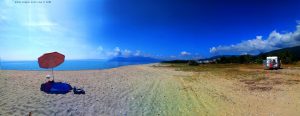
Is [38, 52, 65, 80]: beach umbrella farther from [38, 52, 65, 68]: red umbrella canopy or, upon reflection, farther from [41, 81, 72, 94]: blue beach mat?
[41, 81, 72, 94]: blue beach mat

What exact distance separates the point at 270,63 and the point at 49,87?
4413 cm

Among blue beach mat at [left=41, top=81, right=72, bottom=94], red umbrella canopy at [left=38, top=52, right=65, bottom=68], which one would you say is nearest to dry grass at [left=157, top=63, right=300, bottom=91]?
blue beach mat at [left=41, top=81, right=72, bottom=94]

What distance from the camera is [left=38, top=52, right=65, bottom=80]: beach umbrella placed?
18.5 metres

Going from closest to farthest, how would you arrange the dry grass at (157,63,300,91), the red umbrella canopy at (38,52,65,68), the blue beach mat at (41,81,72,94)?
the blue beach mat at (41,81,72,94) → the red umbrella canopy at (38,52,65,68) → the dry grass at (157,63,300,91)

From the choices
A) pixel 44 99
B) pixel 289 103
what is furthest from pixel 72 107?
pixel 289 103

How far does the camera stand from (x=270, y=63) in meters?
50.2

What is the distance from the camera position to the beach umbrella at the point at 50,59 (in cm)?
1855

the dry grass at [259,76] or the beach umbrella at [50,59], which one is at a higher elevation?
the beach umbrella at [50,59]

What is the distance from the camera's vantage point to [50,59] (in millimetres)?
18781

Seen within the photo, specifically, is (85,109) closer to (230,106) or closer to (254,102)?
(230,106)

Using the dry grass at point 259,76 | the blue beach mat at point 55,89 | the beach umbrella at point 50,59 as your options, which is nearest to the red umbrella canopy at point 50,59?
the beach umbrella at point 50,59

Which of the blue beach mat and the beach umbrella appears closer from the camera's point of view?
the blue beach mat

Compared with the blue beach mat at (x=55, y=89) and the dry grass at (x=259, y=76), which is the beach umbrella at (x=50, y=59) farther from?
the dry grass at (x=259, y=76)

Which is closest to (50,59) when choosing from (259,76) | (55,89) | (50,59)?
(50,59)
